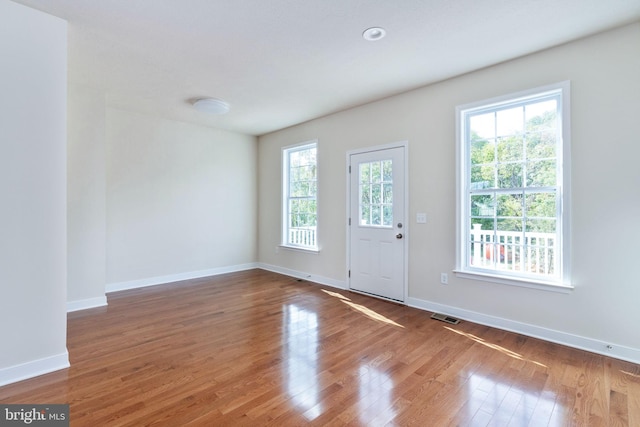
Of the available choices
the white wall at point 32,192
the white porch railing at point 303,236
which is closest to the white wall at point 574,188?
the white porch railing at point 303,236

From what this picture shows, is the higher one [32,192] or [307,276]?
[32,192]

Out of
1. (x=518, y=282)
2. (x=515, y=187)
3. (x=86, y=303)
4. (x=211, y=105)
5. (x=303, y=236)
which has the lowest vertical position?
(x=86, y=303)

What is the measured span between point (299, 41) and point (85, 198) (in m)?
3.25

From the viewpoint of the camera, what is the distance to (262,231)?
6242mm

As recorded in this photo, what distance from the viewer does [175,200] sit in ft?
16.9

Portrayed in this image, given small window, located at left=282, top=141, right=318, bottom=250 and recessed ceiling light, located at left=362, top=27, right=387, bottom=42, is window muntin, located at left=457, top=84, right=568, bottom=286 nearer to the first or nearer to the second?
recessed ceiling light, located at left=362, top=27, right=387, bottom=42

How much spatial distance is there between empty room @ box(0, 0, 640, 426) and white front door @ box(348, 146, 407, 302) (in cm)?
3

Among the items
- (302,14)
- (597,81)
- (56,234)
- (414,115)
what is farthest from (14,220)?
(597,81)

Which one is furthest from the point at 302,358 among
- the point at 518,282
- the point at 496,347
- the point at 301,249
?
the point at 301,249

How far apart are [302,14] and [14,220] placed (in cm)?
262

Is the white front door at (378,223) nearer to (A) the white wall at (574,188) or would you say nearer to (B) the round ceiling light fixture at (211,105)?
(A) the white wall at (574,188)

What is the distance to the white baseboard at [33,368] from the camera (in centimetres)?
212

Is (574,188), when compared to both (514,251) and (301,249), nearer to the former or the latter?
(514,251)

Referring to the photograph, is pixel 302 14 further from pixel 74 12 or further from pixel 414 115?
pixel 414 115
